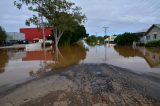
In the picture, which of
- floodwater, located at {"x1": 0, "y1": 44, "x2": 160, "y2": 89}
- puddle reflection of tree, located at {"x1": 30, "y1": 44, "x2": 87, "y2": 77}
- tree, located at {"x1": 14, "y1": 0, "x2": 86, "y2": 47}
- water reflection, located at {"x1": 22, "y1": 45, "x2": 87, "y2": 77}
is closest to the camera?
floodwater, located at {"x1": 0, "y1": 44, "x2": 160, "y2": 89}

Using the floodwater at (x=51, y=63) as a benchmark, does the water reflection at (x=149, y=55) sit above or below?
above

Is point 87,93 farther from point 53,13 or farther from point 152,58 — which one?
point 53,13

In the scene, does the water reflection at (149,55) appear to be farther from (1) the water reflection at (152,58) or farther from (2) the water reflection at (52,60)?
(2) the water reflection at (52,60)

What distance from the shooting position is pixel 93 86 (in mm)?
10680

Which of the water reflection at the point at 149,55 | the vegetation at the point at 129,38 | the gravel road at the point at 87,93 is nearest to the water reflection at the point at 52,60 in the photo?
the gravel road at the point at 87,93

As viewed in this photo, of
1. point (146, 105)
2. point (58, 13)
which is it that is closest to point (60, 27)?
point (58, 13)

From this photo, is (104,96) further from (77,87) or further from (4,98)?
(4,98)

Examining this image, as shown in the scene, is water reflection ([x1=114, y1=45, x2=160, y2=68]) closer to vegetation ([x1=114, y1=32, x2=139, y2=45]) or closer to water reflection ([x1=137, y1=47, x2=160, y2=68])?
water reflection ([x1=137, y1=47, x2=160, y2=68])

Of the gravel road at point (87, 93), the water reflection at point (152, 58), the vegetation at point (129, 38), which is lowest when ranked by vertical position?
the gravel road at point (87, 93)

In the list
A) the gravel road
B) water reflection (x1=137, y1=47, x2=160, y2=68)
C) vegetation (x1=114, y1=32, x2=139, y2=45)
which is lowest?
the gravel road

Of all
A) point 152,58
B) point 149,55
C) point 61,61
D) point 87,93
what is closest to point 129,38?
point 149,55

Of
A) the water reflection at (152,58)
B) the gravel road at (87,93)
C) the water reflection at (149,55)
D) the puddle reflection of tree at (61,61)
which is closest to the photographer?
the gravel road at (87,93)

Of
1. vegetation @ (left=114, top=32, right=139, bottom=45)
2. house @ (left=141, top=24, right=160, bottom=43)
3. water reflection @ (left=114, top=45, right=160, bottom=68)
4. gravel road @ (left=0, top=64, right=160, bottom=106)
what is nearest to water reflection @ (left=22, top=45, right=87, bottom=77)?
gravel road @ (left=0, top=64, right=160, bottom=106)

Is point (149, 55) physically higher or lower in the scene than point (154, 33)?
lower
